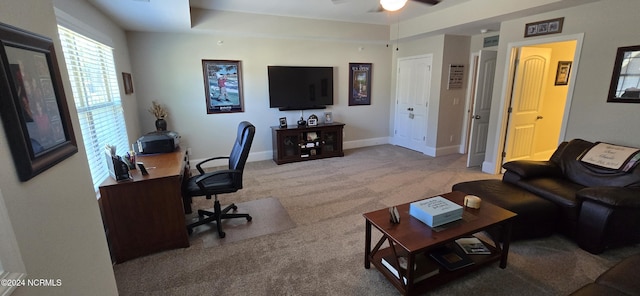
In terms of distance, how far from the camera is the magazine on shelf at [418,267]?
1876 mm

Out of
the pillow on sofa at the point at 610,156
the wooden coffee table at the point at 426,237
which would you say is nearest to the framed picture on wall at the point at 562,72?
the pillow on sofa at the point at 610,156

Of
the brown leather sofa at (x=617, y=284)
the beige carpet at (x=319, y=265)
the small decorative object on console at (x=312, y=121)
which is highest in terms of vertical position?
the small decorative object on console at (x=312, y=121)

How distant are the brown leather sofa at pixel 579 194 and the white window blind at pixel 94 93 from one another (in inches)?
140

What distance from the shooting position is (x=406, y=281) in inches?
70.4

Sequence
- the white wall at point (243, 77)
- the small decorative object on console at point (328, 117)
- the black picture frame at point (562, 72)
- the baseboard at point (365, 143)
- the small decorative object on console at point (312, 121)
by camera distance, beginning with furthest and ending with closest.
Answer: the baseboard at point (365, 143)
the small decorative object on console at point (328, 117)
the small decorative object on console at point (312, 121)
the black picture frame at point (562, 72)
the white wall at point (243, 77)

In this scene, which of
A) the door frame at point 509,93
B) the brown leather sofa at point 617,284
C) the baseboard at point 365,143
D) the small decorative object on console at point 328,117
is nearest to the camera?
the brown leather sofa at point 617,284

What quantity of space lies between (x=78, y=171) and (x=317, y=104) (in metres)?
4.45

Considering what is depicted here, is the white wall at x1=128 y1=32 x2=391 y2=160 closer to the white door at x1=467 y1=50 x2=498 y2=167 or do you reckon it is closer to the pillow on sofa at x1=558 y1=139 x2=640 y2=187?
the white door at x1=467 y1=50 x2=498 y2=167

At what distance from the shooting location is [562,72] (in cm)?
442

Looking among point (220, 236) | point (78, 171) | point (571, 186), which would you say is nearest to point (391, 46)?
point (571, 186)

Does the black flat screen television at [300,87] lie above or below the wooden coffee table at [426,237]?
above

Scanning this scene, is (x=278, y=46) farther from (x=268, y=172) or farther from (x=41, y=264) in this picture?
(x=41, y=264)

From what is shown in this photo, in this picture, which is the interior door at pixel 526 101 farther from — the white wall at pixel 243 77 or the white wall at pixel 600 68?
the white wall at pixel 243 77

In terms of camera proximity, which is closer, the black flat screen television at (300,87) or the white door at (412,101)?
the black flat screen television at (300,87)
